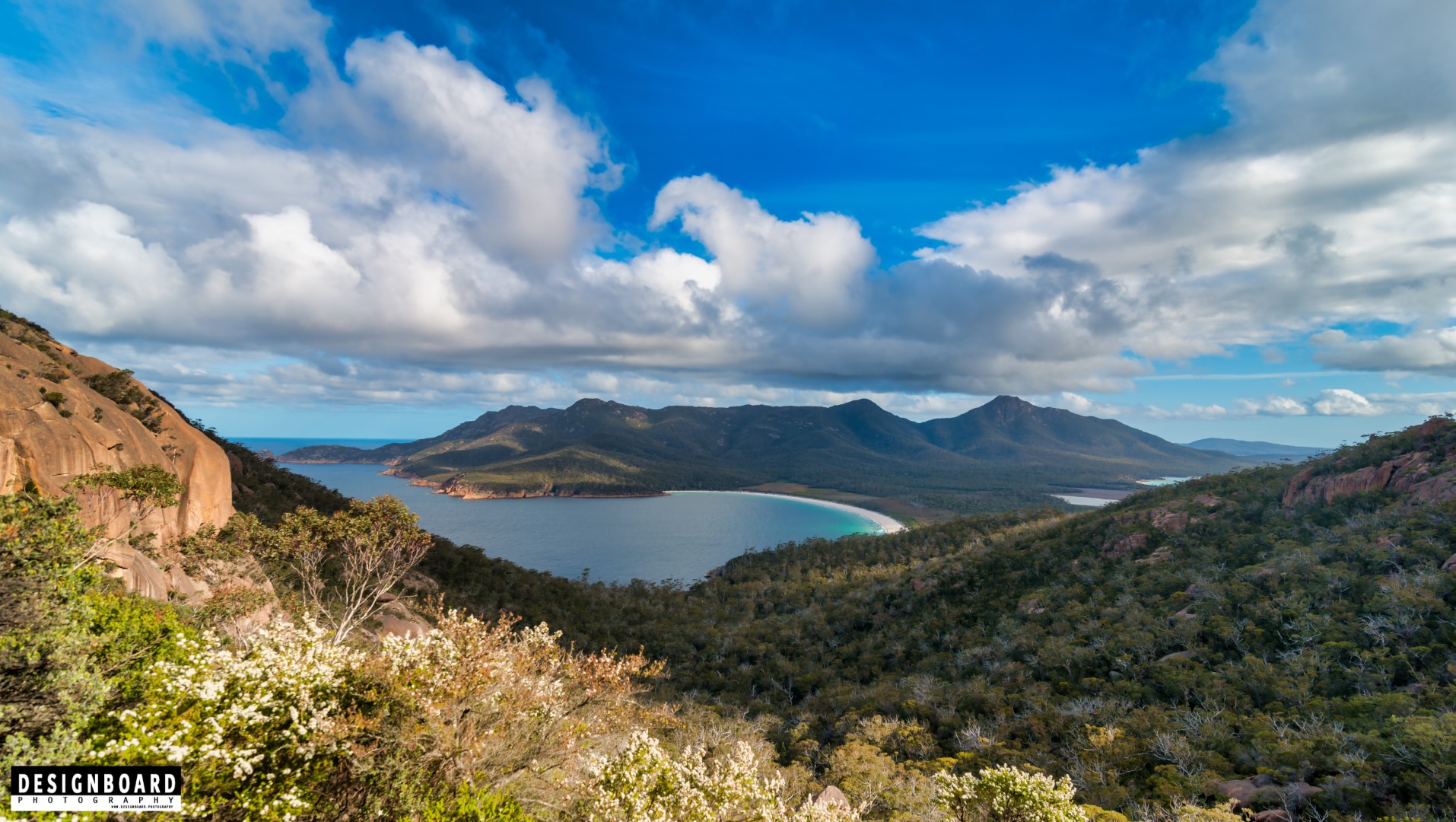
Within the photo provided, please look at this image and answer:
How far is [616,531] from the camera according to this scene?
148 m

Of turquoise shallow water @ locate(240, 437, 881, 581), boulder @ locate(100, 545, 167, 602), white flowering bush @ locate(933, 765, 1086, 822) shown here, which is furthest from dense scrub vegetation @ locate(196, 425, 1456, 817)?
turquoise shallow water @ locate(240, 437, 881, 581)

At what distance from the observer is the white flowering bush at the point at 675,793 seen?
1167cm

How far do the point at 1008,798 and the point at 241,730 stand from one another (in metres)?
18.6

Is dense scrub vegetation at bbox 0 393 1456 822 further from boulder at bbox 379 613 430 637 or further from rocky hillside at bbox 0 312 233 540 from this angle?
boulder at bbox 379 613 430 637

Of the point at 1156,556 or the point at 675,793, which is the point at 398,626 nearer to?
the point at 675,793

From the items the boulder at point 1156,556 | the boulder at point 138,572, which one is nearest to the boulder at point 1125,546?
the boulder at point 1156,556

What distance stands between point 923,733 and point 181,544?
136 feet

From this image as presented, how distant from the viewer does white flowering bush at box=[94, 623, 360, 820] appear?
9.30m

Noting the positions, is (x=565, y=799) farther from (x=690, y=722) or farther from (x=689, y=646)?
(x=689, y=646)

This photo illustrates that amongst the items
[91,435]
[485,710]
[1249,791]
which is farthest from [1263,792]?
[91,435]

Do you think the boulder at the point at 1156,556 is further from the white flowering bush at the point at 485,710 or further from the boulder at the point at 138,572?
the boulder at the point at 138,572

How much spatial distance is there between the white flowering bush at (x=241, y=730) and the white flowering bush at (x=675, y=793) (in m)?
5.56

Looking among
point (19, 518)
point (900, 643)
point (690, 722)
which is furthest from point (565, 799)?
point (900, 643)

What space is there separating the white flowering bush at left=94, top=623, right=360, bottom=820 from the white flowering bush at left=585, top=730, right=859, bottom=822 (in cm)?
556
